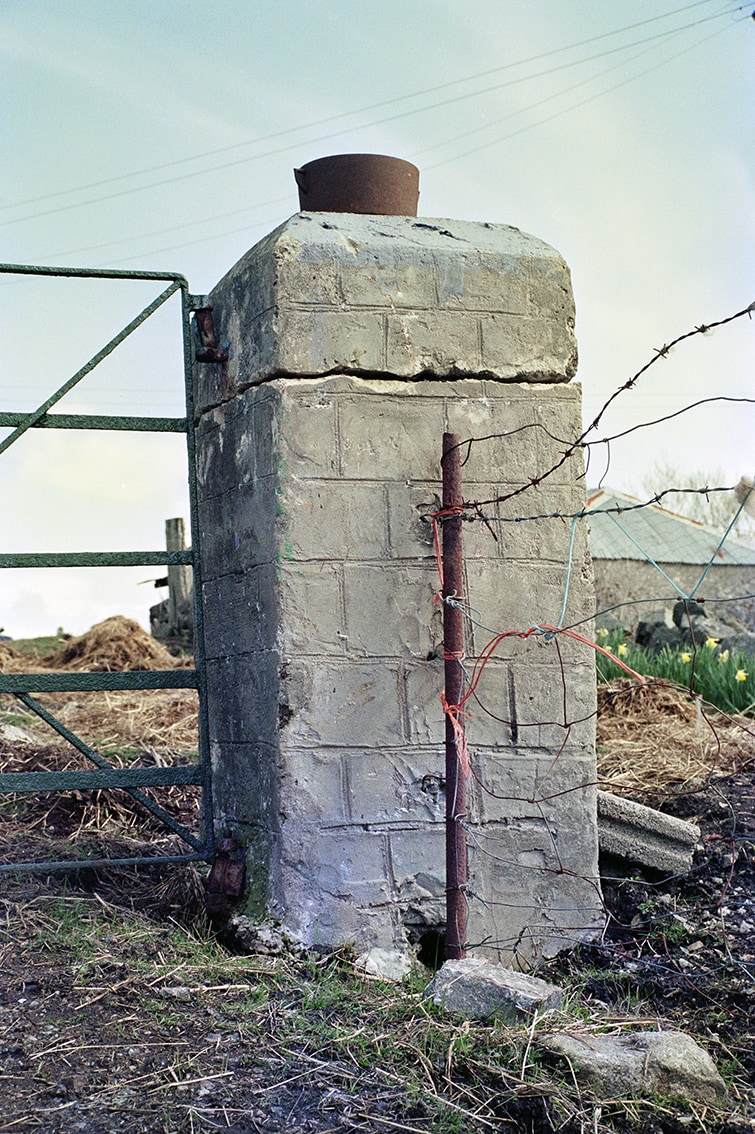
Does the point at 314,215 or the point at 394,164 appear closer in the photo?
the point at 314,215

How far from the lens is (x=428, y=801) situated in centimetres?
365

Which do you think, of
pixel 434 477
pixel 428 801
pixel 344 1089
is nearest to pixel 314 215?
pixel 434 477

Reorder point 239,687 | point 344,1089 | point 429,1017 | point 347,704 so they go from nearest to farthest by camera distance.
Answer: point 344,1089
point 429,1017
point 347,704
point 239,687

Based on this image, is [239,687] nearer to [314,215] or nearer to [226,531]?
[226,531]

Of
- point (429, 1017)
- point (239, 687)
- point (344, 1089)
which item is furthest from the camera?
point (239, 687)

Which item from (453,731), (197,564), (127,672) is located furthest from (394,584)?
(127,672)

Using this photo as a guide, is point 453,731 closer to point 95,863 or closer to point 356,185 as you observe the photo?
point 95,863

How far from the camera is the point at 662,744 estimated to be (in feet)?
21.0

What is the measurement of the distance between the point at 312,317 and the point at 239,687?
4.36ft

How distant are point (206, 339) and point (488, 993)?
8.21ft

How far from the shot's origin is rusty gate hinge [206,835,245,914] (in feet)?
12.4

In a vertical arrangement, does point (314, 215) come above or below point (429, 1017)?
above

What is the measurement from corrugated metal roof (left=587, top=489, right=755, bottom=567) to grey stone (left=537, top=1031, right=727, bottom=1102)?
12625 mm

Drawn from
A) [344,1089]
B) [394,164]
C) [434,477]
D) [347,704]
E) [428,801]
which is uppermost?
[394,164]
